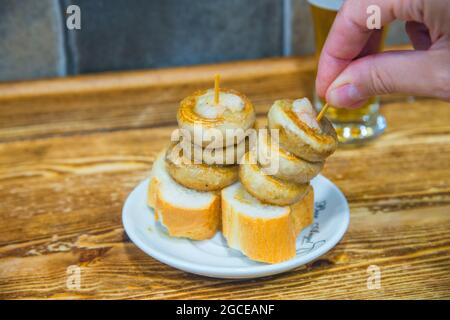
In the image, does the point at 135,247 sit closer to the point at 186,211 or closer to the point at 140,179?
the point at 186,211

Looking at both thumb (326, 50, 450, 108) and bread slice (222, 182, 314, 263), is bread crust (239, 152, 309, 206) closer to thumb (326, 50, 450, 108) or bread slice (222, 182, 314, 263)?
bread slice (222, 182, 314, 263)

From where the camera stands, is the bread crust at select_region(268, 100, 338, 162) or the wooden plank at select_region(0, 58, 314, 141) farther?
the wooden plank at select_region(0, 58, 314, 141)

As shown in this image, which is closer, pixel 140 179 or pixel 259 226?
pixel 259 226

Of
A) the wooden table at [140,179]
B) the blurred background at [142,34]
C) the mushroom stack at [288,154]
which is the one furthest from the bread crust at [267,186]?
the blurred background at [142,34]

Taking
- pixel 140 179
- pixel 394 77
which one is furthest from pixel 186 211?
pixel 394 77

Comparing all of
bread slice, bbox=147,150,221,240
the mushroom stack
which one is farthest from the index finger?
bread slice, bbox=147,150,221,240

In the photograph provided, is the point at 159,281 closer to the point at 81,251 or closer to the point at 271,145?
the point at 81,251

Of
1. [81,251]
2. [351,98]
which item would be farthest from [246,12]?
[81,251]
